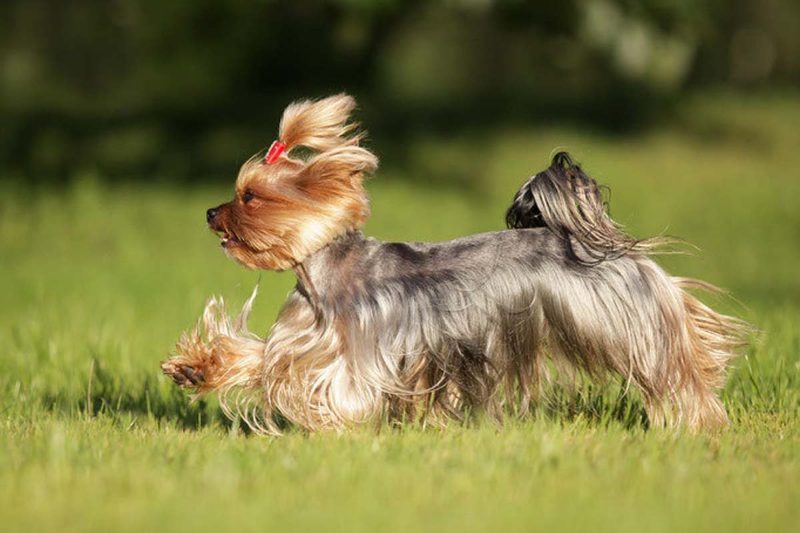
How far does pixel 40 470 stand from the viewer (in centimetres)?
465

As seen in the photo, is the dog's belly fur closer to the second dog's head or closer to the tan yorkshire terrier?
the tan yorkshire terrier

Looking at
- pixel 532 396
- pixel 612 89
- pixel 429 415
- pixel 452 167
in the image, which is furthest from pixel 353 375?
pixel 612 89

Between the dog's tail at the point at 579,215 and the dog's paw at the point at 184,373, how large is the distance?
1828mm

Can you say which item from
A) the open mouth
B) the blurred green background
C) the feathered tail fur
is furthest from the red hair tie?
the blurred green background

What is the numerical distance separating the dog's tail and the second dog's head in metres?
0.84

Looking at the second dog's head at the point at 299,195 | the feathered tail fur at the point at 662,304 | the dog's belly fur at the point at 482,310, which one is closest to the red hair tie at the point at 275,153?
the second dog's head at the point at 299,195

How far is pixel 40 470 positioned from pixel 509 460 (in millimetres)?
1813

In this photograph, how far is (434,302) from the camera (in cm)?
570

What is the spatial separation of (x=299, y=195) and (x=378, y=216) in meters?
10.9

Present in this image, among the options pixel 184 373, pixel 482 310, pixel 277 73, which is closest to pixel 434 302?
pixel 482 310

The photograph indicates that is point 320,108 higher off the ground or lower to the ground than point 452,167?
lower

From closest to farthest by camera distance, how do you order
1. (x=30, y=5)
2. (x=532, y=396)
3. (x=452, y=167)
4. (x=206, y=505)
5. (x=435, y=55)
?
(x=206, y=505), (x=532, y=396), (x=452, y=167), (x=30, y=5), (x=435, y=55)

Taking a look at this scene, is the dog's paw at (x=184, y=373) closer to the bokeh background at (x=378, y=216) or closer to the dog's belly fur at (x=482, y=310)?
the bokeh background at (x=378, y=216)

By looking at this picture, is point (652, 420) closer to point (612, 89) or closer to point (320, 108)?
point (320, 108)
